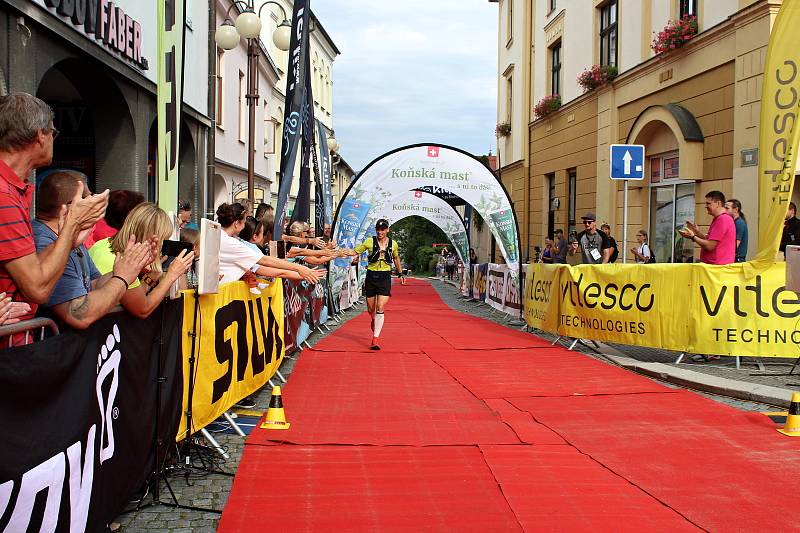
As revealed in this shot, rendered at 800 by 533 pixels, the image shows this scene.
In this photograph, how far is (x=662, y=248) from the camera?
1836 centimetres

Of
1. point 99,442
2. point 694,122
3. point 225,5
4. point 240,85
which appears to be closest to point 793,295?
point 694,122

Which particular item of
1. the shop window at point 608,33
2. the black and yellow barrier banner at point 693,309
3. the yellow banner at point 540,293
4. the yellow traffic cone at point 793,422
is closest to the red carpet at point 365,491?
the yellow traffic cone at point 793,422

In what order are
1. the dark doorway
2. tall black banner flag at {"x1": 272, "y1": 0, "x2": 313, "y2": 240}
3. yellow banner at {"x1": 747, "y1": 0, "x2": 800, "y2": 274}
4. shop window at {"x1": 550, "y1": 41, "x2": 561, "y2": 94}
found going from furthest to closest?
1. shop window at {"x1": 550, "y1": 41, "x2": 561, "y2": 94}
2. the dark doorway
3. tall black banner flag at {"x1": 272, "y1": 0, "x2": 313, "y2": 240}
4. yellow banner at {"x1": 747, "y1": 0, "x2": 800, "y2": 274}

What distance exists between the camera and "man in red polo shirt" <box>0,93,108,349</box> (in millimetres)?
3107

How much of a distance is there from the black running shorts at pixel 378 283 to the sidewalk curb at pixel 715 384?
13.4 ft

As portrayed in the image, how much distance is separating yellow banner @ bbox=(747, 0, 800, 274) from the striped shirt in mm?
8477

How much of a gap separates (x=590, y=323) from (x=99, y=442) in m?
8.91

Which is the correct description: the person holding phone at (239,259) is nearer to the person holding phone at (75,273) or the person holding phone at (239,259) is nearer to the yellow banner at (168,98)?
the yellow banner at (168,98)

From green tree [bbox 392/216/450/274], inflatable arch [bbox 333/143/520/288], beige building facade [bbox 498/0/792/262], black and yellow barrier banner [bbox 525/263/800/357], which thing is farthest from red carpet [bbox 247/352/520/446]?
green tree [bbox 392/216/450/274]

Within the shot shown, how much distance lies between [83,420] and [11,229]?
2.92 feet

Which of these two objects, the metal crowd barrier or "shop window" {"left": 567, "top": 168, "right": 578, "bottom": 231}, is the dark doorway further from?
"shop window" {"left": 567, "top": 168, "right": 578, "bottom": 231}

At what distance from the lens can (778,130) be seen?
9555 mm

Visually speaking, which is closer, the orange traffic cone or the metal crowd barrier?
the metal crowd barrier

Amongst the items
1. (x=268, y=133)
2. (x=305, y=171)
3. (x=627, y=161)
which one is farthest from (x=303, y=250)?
(x=268, y=133)
